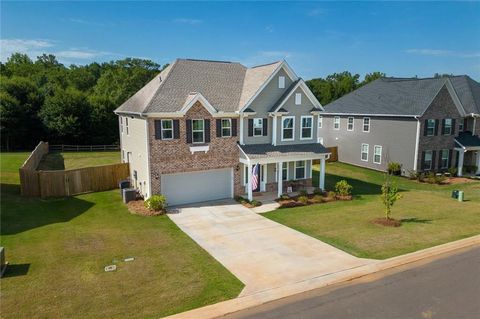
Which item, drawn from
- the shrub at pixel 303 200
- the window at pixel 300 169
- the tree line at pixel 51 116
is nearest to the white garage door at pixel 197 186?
the shrub at pixel 303 200

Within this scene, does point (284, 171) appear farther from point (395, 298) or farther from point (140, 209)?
point (395, 298)

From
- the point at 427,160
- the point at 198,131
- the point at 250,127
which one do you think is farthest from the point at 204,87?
the point at 427,160

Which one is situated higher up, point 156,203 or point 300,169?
point 300,169

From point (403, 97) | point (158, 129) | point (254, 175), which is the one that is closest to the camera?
point (158, 129)

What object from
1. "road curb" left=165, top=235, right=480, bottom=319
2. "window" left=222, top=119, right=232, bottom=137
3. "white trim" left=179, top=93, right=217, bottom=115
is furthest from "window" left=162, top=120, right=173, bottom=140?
"road curb" left=165, top=235, right=480, bottom=319

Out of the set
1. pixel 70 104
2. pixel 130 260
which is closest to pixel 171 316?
pixel 130 260

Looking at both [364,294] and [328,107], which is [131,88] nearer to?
[328,107]

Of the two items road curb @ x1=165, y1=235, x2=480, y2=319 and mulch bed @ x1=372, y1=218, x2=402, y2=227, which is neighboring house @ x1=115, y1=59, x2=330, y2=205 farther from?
road curb @ x1=165, y1=235, x2=480, y2=319
